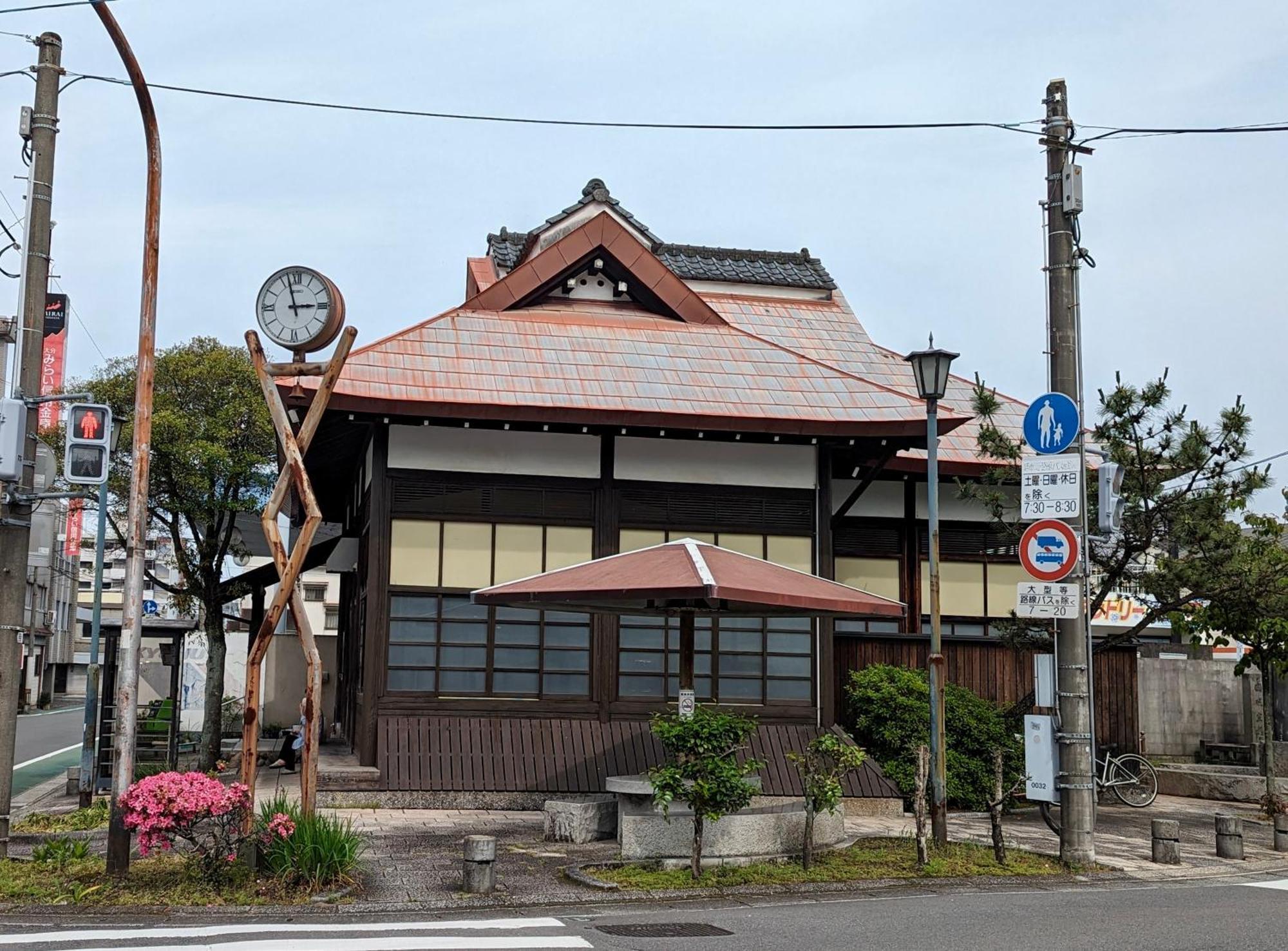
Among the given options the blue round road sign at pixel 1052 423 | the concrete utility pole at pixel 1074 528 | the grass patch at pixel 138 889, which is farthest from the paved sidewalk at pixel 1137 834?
the grass patch at pixel 138 889

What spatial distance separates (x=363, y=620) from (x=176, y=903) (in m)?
8.12

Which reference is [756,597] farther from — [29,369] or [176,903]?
[29,369]

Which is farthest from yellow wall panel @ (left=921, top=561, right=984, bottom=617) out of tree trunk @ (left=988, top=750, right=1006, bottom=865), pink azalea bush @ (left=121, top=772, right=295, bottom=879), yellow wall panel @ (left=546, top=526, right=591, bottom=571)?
pink azalea bush @ (left=121, top=772, right=295, bottom=879)

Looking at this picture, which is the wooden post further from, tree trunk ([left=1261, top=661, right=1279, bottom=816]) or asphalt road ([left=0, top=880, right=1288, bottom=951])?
tree trunk ([left=1261, top=661, right=1279, bottom=816])

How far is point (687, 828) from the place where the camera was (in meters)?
11.3

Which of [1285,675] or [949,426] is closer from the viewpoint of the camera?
[949,426]

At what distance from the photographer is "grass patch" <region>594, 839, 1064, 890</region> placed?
34.8ft

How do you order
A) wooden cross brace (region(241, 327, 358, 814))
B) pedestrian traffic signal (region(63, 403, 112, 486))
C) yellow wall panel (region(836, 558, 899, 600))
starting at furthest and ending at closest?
yellow wall panel (region(836, 558, 899, 600)) < pedestrian traffic signal (region(63, 403, 112, 486)) < wooden cross brace (region(241, 327, 358, 814))

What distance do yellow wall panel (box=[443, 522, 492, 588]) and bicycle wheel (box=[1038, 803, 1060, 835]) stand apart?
6.83 m

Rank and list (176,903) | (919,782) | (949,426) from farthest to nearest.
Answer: (949,426), (919,782), (176,903)

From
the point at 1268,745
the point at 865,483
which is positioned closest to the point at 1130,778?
the point at 1268,745

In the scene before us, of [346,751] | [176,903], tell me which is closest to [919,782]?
[176,903]

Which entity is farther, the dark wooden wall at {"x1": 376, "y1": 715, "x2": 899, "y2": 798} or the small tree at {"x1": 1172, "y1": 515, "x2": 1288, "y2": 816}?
the dark wooden wall at {"x1": 376, "y1": 715, "x2": 899, "y2": 798}

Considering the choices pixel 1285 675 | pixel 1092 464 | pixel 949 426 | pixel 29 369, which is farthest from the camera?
pixel 1092 464
